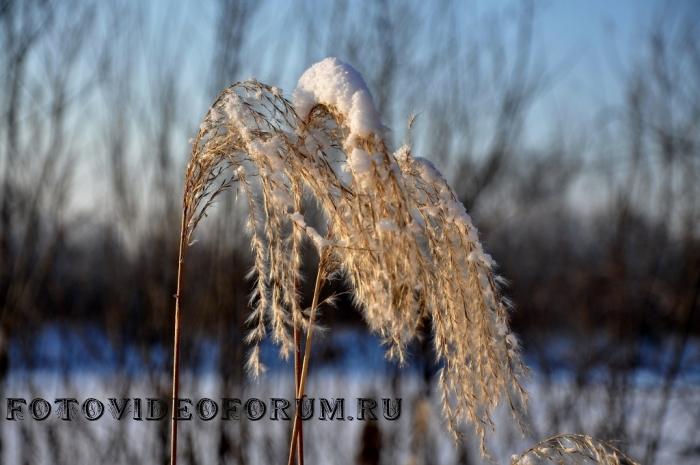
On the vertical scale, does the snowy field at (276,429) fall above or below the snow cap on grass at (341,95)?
below

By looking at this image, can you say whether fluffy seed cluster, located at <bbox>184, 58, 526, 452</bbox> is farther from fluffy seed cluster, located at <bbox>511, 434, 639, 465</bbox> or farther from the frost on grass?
fluffy seed cluster, located at <bbox>511, 434, 639, 465</bbox>

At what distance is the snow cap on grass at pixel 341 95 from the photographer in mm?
979

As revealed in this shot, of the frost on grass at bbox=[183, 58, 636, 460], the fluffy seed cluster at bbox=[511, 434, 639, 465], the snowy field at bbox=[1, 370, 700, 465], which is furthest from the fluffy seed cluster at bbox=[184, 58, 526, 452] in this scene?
the snowy field at bbox=[1, 370, 700, 465]

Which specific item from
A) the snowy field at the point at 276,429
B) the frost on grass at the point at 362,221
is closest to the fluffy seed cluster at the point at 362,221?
the frost on grass at the point at 362,221

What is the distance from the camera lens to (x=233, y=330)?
3.34 metres

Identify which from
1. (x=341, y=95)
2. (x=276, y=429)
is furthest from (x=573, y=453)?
(x=276, y=429)

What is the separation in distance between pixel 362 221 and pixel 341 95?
188 mm

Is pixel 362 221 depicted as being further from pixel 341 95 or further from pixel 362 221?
pixel 341 95

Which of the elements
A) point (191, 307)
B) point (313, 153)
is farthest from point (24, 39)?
point (313, 153)

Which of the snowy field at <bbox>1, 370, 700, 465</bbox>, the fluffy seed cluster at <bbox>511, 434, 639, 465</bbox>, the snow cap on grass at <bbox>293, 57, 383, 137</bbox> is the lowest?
the fluffy seed cluster at <bbox>511, 434, 639, 465</bbox>

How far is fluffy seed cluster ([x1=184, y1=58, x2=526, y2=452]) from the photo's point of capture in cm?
99

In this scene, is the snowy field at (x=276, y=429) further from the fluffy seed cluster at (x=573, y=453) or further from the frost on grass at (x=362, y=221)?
the frost on grass at (x=362, y=221)

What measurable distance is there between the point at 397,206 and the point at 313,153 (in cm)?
19

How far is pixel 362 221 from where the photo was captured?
1025 mm
